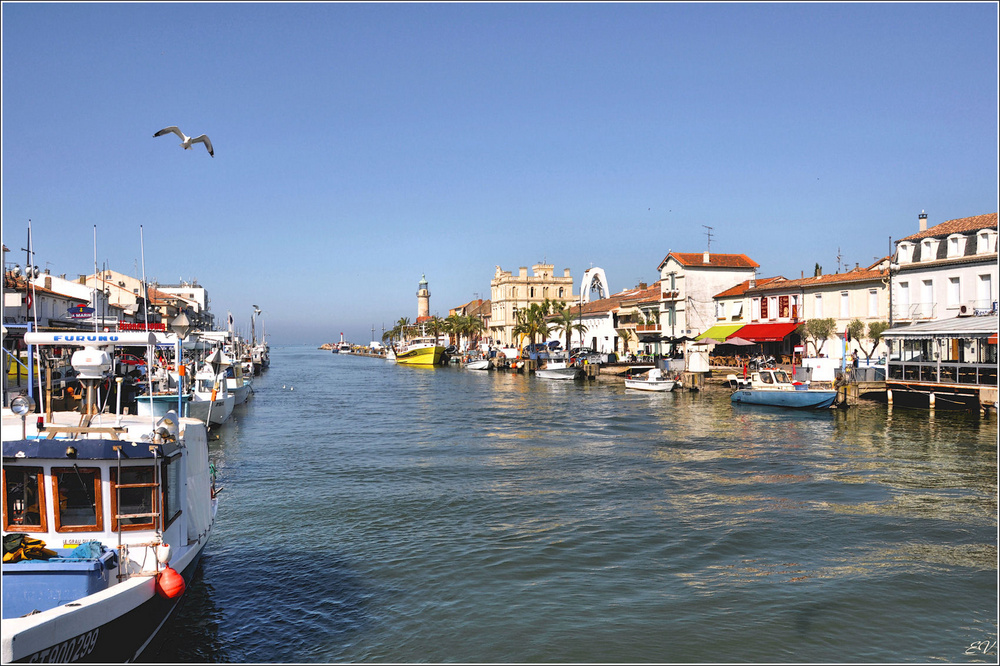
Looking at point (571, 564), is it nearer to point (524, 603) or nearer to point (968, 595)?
point (524, 603)

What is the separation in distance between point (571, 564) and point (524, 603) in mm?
2346

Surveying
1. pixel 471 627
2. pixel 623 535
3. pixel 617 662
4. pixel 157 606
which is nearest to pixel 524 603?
pixel 471 627

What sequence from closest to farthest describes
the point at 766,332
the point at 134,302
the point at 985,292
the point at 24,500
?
the point at 24,500 → the point at 985,292 → the point at 766,332 → the point at 134,302

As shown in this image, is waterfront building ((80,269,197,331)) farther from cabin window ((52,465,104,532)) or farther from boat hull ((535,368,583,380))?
cabin window ((52,465,104,532))

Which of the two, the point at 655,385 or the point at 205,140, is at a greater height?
the point at 205,140

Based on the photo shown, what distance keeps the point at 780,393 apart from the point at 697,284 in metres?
33.0

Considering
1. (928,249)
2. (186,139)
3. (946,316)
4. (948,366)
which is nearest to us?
(186,139)

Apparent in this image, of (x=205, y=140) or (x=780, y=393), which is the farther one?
(x=780, y=393)

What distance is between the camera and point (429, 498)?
2284 centimetres

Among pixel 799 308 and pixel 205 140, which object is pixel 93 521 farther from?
pixel 799 308

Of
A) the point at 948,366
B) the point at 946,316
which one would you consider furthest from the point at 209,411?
the point at 946,316

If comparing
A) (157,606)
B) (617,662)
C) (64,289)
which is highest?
(64,289)

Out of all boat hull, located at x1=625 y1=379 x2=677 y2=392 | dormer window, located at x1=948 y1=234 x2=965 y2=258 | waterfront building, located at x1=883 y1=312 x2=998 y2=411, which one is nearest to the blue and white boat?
waterfront building, located at x1=883 y1=312 x2=998 y2=411

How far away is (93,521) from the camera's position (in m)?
A: 11.0
